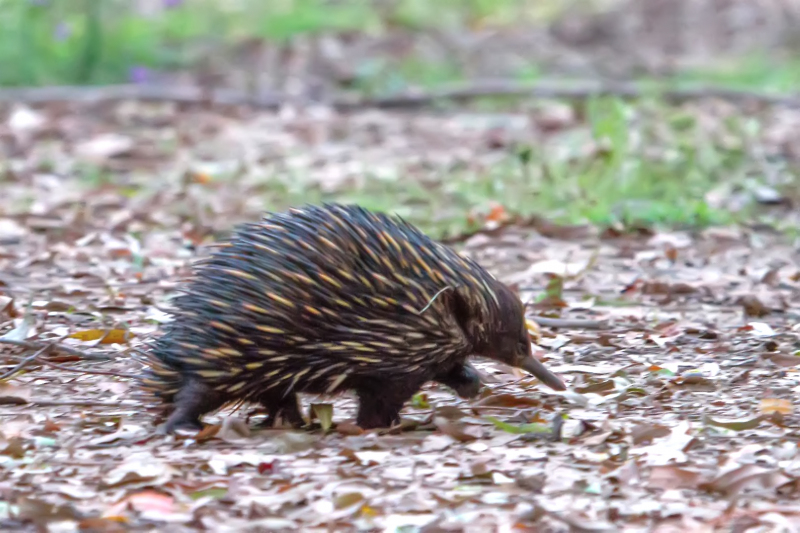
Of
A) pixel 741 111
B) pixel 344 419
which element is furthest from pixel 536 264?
pixel 741 111

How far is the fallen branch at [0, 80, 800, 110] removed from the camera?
10656 millimetres

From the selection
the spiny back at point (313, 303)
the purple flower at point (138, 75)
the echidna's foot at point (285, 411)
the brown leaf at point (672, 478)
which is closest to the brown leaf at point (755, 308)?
the spiny back at point (313, 303)

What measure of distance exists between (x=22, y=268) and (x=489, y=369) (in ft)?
8.86

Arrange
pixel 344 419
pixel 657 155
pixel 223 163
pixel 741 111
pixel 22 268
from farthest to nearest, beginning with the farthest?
pixel 741 111 → pixel 223 163 → pixel 657 155 → pixel 22 268 → pixel 344 419

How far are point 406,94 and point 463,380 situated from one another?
7.11 m

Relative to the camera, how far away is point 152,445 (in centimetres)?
394

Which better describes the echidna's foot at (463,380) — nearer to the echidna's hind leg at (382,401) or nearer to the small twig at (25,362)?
the echidna's hind leg at (382,401)

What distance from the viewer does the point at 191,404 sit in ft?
13.2

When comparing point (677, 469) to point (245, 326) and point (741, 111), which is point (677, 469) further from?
point (741, 111)

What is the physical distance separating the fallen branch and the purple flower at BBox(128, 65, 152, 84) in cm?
16

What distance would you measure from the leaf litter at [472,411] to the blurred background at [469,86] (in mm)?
796

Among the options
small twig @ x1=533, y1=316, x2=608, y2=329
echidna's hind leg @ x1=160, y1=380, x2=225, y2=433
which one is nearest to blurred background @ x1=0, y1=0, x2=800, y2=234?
small twig @ x1=533, y1=316, x2=608, y2=329

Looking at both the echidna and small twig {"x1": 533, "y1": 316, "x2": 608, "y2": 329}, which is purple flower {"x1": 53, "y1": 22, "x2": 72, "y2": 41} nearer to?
small twig {"x1": 533, "y1": 316, "x2": 608, "y2": 329}

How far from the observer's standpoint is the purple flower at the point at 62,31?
37.2ft
